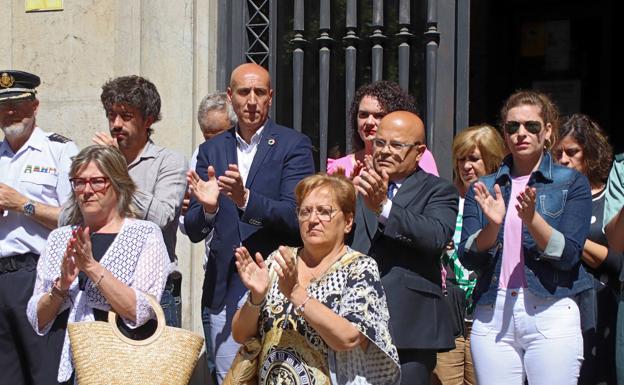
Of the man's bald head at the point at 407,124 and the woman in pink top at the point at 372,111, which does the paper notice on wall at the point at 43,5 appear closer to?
the woman in pink top at the point at 372,111

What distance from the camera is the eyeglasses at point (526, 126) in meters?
5.20

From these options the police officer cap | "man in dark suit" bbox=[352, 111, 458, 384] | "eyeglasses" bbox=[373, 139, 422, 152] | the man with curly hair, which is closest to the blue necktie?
"man in dark suit" bbox=[352, 111, 458, 384]

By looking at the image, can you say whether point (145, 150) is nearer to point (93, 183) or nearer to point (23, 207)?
point (23, 207)

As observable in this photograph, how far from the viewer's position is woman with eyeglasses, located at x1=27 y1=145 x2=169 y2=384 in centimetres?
502

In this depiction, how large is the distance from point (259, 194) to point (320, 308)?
1.24m

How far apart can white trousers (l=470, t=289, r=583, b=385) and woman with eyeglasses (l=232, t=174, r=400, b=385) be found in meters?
0.70

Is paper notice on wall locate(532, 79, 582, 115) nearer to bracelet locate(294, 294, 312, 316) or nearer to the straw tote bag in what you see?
the straw tote bag

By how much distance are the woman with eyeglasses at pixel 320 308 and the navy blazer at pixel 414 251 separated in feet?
1.13

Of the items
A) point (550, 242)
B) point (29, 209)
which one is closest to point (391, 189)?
point (550, 242)

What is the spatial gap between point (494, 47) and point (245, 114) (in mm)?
5013

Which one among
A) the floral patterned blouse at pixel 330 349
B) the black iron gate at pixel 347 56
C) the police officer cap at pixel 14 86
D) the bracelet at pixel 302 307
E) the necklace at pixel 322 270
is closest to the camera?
the bracelet at pixel 302 307

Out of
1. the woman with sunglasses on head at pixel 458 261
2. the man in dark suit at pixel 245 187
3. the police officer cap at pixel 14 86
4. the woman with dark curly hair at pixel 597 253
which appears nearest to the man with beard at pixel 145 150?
the man in dark suit at pixel 245 187

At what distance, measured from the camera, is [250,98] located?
581 centimetres

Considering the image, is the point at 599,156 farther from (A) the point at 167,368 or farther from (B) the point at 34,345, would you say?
(B) the point at 34,345
